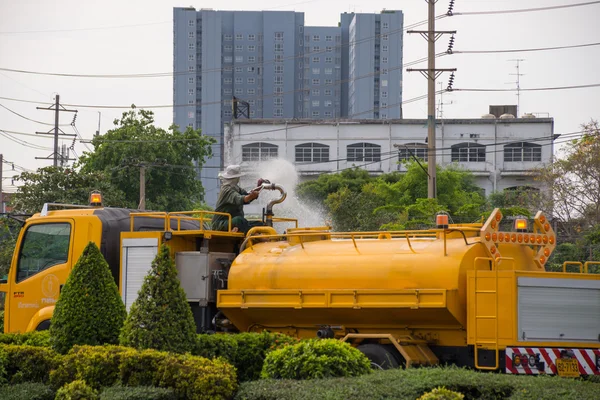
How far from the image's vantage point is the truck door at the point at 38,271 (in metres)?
14.1

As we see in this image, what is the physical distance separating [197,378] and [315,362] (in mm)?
1324

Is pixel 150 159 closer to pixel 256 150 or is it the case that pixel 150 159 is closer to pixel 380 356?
pixel 256 150

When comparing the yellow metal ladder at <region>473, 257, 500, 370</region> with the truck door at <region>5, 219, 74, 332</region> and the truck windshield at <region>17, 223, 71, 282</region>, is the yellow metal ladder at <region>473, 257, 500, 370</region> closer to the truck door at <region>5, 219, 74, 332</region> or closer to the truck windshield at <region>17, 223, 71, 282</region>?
the truck door at <region>5, 219, 74, 332</region>

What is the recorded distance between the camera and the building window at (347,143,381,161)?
75.6 meters

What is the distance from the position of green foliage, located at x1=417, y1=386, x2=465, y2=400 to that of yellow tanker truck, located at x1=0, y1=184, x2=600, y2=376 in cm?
244

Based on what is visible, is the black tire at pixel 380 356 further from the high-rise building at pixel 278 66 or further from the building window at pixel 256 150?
the high-rise building at pixel 278 66

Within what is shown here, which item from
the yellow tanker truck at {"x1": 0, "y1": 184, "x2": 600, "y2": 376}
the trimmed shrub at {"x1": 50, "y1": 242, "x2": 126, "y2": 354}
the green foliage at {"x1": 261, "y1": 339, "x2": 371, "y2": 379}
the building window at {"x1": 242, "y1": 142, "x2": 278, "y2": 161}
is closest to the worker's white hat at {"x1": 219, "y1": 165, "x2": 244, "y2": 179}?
the yellow tanker truck at {"x1": 0, "y1": 184, "x2": 600, "y2": 376}

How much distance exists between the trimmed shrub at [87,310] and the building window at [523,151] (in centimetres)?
6628

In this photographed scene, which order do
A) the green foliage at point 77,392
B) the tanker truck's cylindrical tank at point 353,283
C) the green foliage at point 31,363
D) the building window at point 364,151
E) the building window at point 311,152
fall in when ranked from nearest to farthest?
1. the green foliage at point 77,392
2. the green foliage at point 31,363
3. the tanker truck's cylindrical tank at point 353,283
4. the building window at point 364,151
5. the building window at point 311,152

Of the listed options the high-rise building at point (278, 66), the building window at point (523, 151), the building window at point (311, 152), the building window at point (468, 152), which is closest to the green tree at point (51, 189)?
the building window at point (311, 152)

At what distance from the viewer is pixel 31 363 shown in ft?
35.9

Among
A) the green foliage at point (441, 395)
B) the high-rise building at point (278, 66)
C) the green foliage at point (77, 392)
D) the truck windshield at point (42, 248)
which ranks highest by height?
the high-rise building at point (278, 66)

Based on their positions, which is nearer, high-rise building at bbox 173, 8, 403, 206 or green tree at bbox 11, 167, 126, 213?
green tree at bbox 11, 167, 126, 213

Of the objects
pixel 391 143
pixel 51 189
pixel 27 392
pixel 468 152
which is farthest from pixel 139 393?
pixel 468 152
